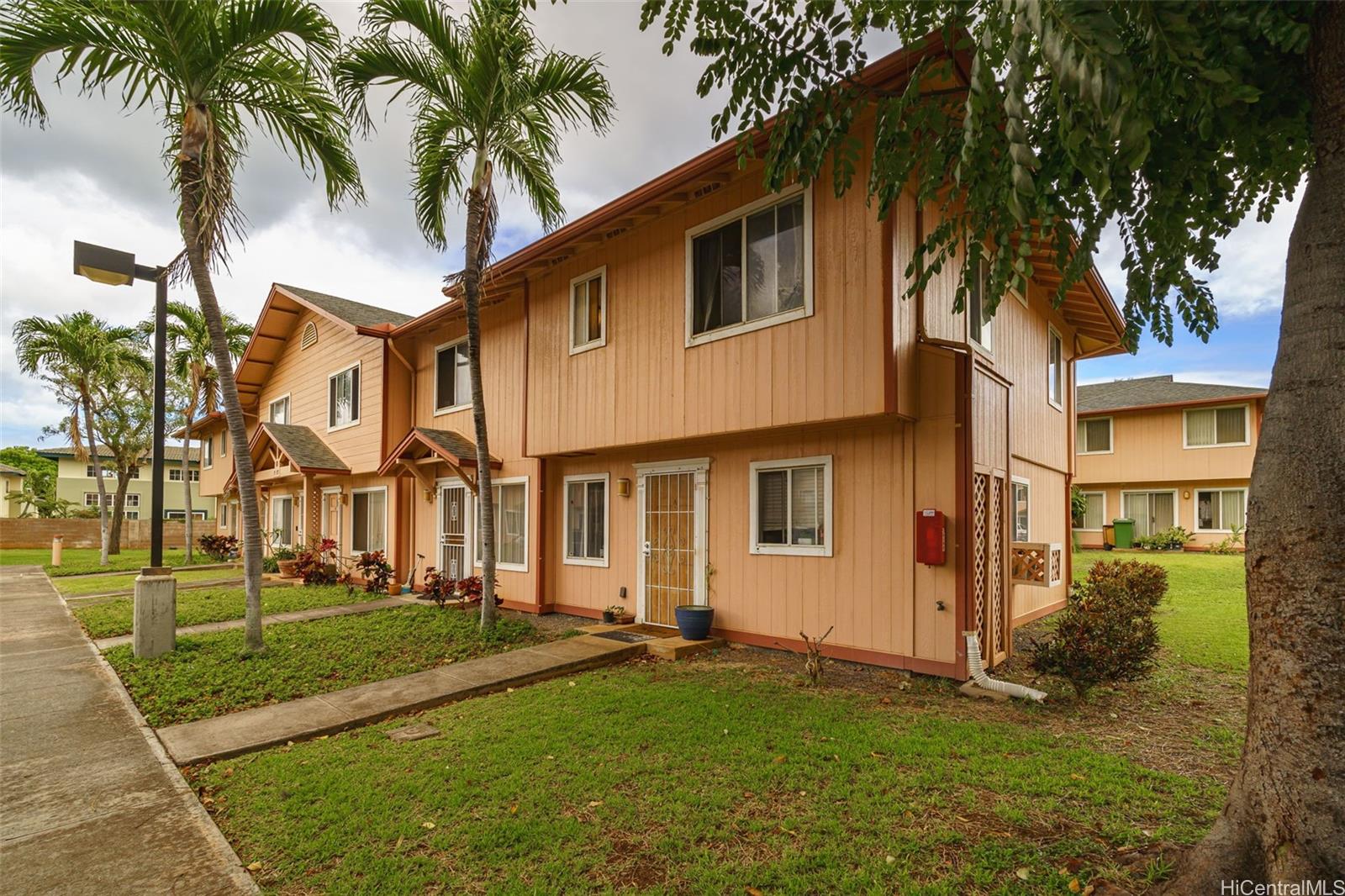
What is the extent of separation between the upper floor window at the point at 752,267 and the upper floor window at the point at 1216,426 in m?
21.2

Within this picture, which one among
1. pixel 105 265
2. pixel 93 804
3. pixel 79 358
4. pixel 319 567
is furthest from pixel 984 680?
pixel 79 358

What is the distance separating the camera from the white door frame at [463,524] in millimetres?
12164

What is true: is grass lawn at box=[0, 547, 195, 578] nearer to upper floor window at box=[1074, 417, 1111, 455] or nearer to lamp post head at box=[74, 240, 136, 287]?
lamp post head at box=[74, 240, 136, 287]

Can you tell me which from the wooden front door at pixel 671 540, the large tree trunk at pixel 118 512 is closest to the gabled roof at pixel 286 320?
the wooden front door at pixel 671 540

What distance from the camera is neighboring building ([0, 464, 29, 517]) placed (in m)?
40.1

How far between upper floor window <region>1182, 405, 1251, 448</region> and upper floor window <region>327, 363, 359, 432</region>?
2530cm

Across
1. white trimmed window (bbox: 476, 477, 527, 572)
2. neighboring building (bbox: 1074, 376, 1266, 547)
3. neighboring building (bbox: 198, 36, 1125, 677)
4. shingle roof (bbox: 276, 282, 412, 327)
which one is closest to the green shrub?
neighboring building (bbox: 198, 36, 1125, 677)

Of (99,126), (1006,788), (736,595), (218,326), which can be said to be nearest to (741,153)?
(1006,788)

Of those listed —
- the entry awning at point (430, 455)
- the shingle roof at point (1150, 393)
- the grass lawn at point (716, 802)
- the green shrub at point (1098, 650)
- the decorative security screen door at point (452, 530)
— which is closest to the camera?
the grass lawn at point (716, 802)

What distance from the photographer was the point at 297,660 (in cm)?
739

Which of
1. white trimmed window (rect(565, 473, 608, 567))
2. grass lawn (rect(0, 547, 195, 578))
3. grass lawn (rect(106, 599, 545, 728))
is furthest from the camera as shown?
grass lawn (rect(0, 547, 195, 578))

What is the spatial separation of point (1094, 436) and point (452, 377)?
22732mm

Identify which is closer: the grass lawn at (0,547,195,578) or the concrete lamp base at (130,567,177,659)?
the concrete lamp base at (130,567,177,659)

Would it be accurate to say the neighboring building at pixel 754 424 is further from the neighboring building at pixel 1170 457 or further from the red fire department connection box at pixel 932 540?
the neighboring building at pixel 1170 457
